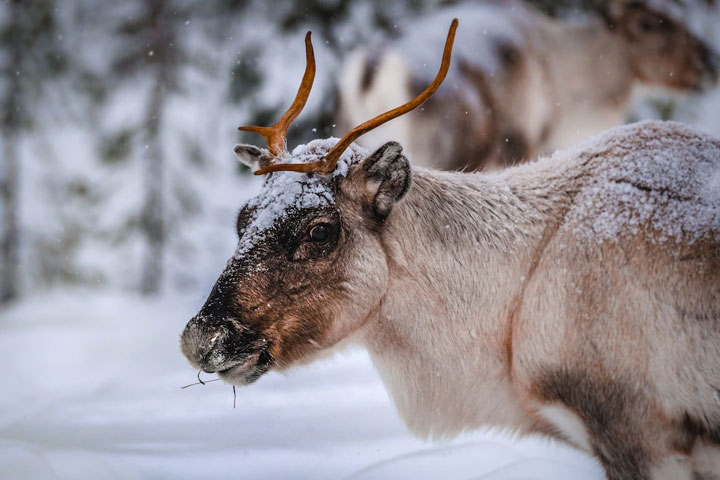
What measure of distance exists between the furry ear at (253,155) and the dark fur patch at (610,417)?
153 cm

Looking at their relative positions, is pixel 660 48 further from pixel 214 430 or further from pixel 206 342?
pixel 206 342

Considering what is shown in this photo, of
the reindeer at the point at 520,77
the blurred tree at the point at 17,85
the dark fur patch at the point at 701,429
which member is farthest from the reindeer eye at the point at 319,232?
the blurred tree at the point at 17,85

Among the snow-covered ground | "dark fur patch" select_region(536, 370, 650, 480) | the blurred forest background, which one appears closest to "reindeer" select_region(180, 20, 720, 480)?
"dark fur patch" select_region(536, 370, 650, 480)

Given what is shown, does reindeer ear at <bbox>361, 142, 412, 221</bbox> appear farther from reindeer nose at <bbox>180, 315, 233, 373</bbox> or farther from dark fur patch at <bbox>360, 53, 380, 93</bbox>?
dark fur patch at <bbox>360, 53, 380, 93</bbox>

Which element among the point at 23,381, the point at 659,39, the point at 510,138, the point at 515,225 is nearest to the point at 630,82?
the point at 659,39

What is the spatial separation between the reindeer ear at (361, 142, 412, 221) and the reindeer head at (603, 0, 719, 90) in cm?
679

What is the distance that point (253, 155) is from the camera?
278 cm

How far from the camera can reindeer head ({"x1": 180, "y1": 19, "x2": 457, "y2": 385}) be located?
2.25m

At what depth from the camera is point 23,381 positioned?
18.3 feet

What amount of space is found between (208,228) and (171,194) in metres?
0.86

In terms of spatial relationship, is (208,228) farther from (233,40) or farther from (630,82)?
(630,82)

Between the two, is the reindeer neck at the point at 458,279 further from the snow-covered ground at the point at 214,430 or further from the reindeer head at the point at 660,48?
the reindeer head at the point at 660,48

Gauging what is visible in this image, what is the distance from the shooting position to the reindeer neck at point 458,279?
255 cm

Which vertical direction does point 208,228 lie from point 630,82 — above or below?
below
